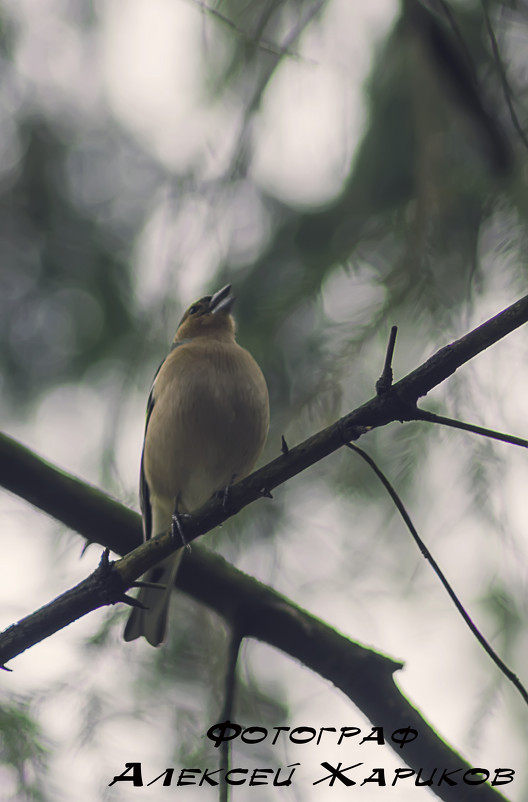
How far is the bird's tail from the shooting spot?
140 inches

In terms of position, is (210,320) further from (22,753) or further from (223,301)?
(22,753)

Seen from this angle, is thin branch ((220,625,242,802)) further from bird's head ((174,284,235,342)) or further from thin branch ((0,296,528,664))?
bird's head ((174,284,235,342))

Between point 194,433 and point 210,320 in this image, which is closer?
point 194,433

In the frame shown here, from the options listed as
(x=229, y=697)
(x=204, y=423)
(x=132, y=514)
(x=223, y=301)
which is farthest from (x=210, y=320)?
(x=229, y=697)

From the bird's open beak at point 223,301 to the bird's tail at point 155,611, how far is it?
55.5 inches

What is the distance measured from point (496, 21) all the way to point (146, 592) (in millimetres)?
3421

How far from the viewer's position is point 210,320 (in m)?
5.17

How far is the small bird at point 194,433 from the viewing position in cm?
386

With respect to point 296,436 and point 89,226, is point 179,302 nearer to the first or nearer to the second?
point 296,436

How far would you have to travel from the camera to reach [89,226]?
5.47m

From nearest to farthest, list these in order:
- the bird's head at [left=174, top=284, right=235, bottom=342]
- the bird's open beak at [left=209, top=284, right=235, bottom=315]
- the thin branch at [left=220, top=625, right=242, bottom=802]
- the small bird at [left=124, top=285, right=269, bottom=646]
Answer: the thin branch at [left=220, top=625, right=242, bottom=802], the small bird at [left=124, top=285, right=269, bottom=646], the bird's open beak at [left=209, top=284, right=235, bottom=315], the bird's head at [left=174, top=284, right=235, bottom=342]

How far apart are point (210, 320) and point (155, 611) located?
2070 millimetres

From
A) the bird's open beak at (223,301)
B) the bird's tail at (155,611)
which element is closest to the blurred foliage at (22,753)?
the bird's tail at (155,611)

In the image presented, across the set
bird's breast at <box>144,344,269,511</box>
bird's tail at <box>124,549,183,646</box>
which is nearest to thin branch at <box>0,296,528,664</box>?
bird's tail at <box>124,549,183,646</box>
